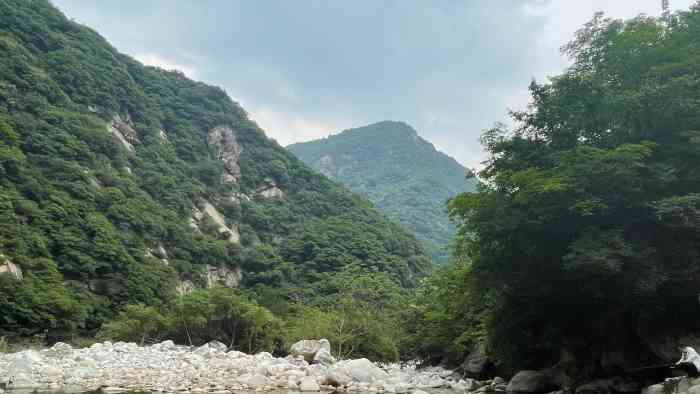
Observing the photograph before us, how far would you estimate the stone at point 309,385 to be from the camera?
1698 cm

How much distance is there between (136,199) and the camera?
5475cm

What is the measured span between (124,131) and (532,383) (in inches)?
2431

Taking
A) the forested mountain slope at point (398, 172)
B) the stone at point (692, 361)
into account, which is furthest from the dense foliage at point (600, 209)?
the forested mountain slope at point (398, 172)

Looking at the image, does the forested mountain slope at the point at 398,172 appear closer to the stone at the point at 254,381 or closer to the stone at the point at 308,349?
the stone at the point at 308,349

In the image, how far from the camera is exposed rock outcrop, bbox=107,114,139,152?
6519cm

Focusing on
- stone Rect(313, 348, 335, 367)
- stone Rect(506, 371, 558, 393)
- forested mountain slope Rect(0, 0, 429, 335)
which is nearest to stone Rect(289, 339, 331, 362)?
stone Rect(313, 348, 335, 367)

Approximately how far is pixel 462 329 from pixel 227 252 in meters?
→ 38.4

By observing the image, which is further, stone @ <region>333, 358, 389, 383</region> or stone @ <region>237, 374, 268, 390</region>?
stone @ <region>333, 358, 389, 383</region>

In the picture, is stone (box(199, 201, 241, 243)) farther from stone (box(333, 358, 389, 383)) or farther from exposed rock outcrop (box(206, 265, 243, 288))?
stone (box(333, 358, 389, 383))

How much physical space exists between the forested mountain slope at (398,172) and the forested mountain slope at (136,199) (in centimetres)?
3124

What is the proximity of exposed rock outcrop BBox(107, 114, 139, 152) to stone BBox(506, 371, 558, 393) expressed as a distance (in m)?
57.2

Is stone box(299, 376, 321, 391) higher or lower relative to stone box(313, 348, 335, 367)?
higher

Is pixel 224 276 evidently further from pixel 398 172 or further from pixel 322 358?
pixel 398 172

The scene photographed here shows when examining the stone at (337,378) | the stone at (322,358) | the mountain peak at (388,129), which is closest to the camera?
the stone at (337,378)
